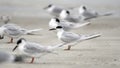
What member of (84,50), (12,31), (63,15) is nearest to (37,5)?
(63,15)

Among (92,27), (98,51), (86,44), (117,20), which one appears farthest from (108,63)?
(117,20)

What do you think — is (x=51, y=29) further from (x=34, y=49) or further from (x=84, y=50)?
(x=34, y=49)

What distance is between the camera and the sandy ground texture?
9.59 meters

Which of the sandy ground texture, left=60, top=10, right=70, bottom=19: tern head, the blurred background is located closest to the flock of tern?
left=60, top=10, right=70, bottom=19: tern head

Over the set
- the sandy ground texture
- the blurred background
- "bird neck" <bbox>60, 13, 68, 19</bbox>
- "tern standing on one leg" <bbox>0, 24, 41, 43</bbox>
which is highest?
the blurred background

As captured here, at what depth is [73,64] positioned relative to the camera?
960 centimetres

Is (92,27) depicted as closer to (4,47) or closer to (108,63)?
(4,47)

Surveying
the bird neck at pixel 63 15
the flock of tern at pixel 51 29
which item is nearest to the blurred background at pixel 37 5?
the flock of tern at pixel 51 29

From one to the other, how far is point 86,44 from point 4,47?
1.90 metres

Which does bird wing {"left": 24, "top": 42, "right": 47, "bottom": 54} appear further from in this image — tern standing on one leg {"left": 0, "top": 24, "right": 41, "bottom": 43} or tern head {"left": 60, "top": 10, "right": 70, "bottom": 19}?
tern head {"left": 60, "top": 10, "right": 70, "bottom": 19}

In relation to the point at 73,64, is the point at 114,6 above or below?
above

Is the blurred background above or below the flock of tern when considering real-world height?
above

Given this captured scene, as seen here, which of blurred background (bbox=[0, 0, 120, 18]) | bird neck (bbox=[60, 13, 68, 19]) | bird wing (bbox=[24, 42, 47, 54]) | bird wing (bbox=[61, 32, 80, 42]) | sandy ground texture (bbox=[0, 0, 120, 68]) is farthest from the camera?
blurred background (bbox=[0, 0, 120, 18])

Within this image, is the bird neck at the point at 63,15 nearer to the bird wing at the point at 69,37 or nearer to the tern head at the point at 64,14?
the tern head at the point at 64,14
